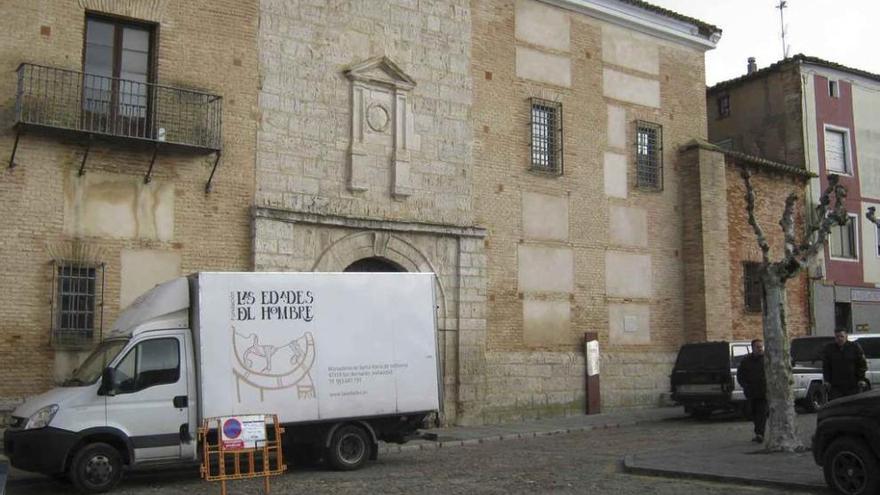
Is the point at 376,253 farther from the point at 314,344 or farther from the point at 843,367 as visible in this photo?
the point at 843,367

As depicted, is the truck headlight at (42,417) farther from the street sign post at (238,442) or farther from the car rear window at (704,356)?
the car rear window at (704,356)

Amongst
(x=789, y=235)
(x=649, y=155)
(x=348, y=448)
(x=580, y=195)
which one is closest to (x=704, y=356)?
(x=580, y=195)

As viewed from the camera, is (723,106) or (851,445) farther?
(723,106)

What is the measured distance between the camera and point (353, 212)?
18.0 m

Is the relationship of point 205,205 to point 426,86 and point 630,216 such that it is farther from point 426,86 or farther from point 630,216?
point 630,216

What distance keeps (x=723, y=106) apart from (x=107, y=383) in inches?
938

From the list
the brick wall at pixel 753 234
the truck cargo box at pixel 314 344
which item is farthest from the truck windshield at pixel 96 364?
the brick wall at pixel 753 234

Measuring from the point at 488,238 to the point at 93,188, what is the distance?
8277mm

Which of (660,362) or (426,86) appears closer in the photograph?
(426,86)

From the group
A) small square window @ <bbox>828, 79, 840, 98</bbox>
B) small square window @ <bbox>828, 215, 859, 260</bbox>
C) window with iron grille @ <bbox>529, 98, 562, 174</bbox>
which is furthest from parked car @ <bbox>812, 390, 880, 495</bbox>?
small square window @ <bbox>828, 79, 840, 98</bbox>

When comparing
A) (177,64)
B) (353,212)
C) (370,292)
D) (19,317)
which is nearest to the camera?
(370,292)

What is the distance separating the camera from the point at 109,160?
15.5 metres

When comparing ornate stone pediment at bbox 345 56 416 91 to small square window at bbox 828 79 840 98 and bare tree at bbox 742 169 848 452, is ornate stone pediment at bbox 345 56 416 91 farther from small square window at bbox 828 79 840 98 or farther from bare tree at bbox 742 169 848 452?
small square window at bbox 828 79 840 98

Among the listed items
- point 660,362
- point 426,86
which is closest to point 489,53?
point 426,86
